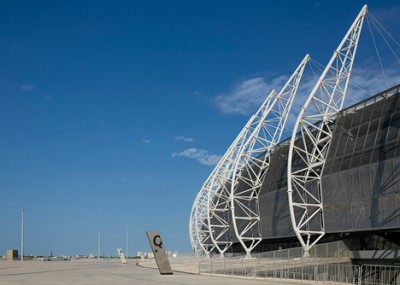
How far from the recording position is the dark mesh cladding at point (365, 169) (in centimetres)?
4097

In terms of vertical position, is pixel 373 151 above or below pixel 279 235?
above

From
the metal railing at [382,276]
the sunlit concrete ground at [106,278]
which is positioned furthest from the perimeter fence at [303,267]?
the sunlit concrete ground at [106,278]

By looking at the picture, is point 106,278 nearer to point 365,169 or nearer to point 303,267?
point 303,267

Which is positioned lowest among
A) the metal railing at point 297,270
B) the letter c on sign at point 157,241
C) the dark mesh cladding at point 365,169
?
the metal railing at point 297,270

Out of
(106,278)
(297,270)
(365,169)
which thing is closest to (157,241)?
(106,278)

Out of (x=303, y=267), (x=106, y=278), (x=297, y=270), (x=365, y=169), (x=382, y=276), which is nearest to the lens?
(x=382, y=276)

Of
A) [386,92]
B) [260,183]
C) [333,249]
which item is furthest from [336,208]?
[260,183]

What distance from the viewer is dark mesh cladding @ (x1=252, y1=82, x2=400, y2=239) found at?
4097 cm

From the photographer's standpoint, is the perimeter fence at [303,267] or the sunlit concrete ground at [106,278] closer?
the sunlit concrete ground at [106,278]

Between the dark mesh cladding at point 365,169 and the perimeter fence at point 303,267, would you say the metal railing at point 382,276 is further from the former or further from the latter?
the dark mesh cladding at point 365,169

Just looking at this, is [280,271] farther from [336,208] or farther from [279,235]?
[279,235]

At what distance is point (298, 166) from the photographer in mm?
57438

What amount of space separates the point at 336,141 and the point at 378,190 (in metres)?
11.0

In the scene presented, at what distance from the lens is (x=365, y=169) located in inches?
1729
